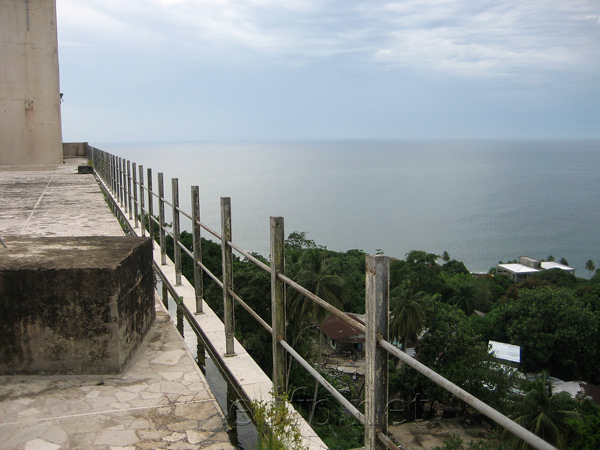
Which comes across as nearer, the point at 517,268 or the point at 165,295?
the point at 165,295

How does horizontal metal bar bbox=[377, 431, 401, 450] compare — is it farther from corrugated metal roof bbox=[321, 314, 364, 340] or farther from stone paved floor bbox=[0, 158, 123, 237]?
corrugated metal roof bbox=[321, 314, 364, 340]

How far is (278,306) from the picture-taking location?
252cm

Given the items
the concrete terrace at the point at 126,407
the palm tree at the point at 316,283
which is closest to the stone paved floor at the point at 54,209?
the concrete terrace at the point at 126,407

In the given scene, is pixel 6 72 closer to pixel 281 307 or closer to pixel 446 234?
pixel 281 307

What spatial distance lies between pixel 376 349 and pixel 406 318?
98.8ft

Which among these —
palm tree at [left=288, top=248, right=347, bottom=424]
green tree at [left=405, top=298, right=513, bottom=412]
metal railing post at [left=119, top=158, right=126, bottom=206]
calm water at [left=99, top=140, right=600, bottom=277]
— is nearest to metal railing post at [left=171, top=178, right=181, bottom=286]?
metal railing post at [left=119, top=158, right=126, bottom=206]

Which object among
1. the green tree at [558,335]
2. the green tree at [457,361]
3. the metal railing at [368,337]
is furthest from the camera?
the green tree at [558,335]

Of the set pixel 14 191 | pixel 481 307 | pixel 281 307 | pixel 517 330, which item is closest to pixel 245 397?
pixel 281 307

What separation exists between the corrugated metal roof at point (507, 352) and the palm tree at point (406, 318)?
24.0ft

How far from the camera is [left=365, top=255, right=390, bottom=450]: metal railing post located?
146 cm

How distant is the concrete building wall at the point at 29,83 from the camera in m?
17.2

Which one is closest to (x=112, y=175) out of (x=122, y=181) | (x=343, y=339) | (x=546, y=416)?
(x=122, y=181)

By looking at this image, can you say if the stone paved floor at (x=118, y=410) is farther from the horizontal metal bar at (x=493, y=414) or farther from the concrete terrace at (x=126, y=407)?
the horizontal metal bar at (x=493, y=414)

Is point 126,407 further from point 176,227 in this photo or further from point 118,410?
point 176,227
